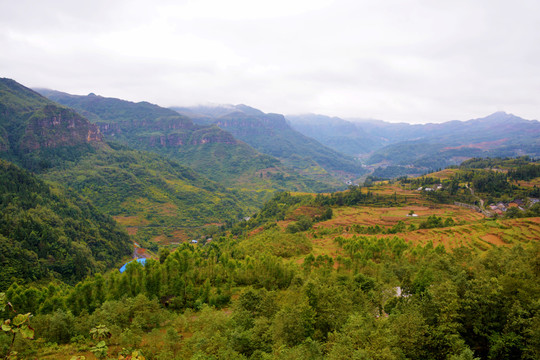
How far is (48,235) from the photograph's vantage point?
102312mm

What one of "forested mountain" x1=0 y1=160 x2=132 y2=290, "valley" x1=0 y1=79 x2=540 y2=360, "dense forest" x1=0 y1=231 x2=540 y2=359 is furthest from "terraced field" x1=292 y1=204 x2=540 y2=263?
"forested mountain" x1=0 y1=160 x2=132 y2=290

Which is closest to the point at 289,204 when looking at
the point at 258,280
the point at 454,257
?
the point at 258,280

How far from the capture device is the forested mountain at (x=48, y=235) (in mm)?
85938

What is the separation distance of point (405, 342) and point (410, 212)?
105m

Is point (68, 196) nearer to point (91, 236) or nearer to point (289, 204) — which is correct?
point (91, 236)

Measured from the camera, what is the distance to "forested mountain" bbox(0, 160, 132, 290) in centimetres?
8594

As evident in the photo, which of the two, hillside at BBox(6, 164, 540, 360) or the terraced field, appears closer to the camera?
hillside at BBox(6, 164, 540, 360)

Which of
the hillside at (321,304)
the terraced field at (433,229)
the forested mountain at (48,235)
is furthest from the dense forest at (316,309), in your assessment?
the forested mountain at (48,235)

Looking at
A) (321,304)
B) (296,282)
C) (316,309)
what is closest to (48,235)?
(296,282)

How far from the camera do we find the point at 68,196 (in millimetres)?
146375

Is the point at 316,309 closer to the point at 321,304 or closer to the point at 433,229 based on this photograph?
the point at 321,304

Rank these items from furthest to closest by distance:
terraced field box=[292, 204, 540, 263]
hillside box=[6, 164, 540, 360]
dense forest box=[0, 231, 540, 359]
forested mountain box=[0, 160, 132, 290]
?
forested mountain box=[0, 160, 132, 290]
terraced field box=[292, 204, 540, 263]
hillside box=[6, 164, 540, 360]
dense forest box=[0, 231, 540, 359]

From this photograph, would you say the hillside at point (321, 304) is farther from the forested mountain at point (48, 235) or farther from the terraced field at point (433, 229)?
the forested mountain at point (48, 235)

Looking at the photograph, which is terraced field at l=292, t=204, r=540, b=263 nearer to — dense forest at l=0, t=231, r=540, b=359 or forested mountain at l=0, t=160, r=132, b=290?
dense forest at l=0, t=231, r=540, b=359
